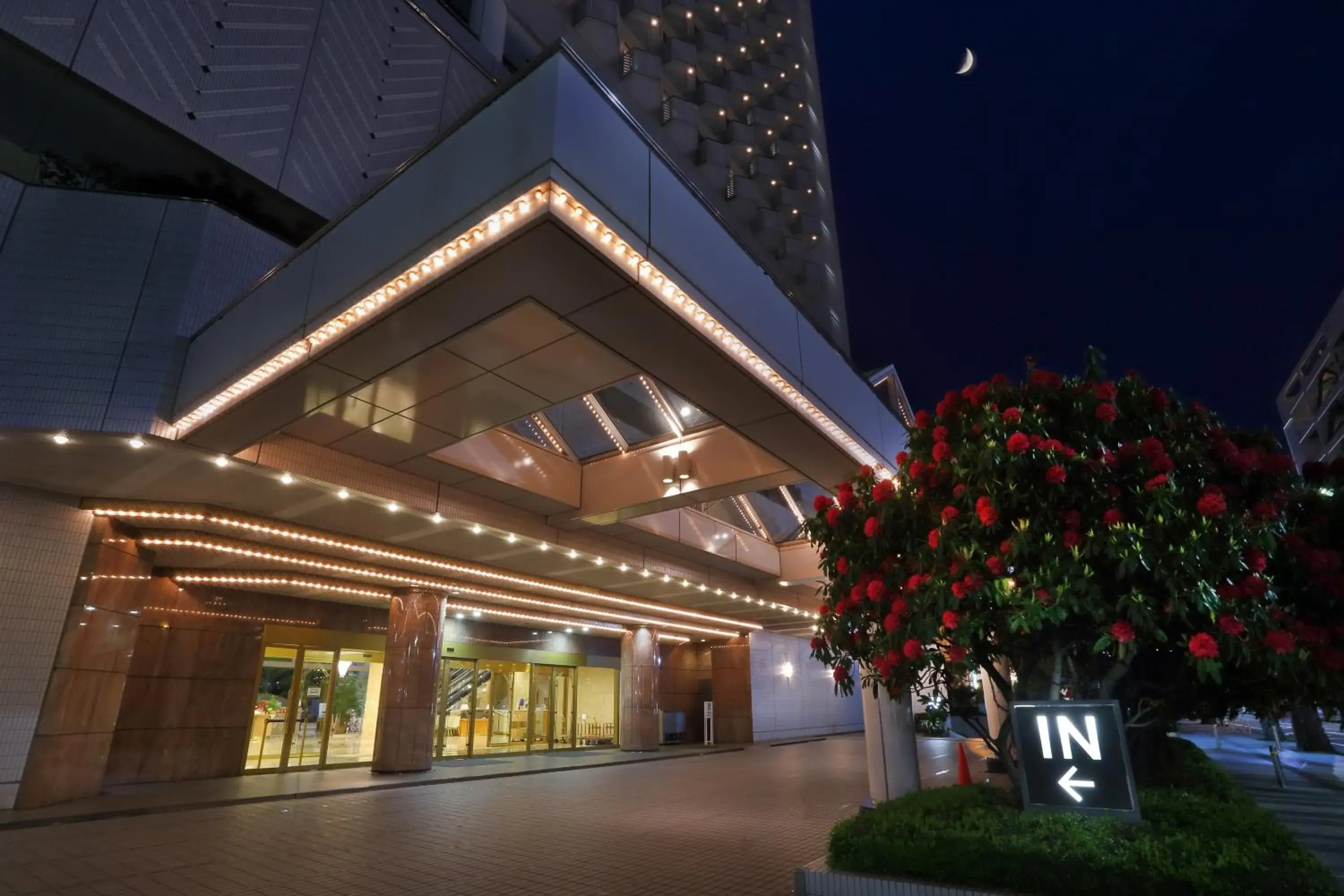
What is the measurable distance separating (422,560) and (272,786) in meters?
4.45

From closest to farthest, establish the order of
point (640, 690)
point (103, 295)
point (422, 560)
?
point (103, 295) → point (422, 560) → point (640, 690)

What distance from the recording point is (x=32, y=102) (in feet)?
34.4

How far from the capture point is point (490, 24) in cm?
2442

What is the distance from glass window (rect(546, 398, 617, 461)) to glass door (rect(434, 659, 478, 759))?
9.90m

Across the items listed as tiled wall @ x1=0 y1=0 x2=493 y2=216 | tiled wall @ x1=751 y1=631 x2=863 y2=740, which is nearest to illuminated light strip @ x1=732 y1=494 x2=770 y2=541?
tiled wall @ x1=0 y1=0 x2=493 y2=216

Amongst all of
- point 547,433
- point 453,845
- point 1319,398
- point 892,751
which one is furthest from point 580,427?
point 1319,398

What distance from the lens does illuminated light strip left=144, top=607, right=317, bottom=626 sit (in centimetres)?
1316

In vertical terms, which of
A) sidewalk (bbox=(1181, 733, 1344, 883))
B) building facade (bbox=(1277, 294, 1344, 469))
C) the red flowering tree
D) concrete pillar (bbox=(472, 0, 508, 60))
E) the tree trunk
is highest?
concrete pillar (bbox=(472, 0, 508, 60))

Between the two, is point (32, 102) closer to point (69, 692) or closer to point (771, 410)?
point (69, 692)

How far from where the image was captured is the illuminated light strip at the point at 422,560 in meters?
9.73

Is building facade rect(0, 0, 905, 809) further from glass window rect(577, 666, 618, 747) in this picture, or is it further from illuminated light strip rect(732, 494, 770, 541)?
glass window rect(577, 666, 618, 747)


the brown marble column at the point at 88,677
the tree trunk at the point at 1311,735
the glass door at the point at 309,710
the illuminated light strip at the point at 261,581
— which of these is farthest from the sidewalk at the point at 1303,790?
the glass door at the point at 309,710

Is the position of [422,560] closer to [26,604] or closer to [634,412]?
[634,412]

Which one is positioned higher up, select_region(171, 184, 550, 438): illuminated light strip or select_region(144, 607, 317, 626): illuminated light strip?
select_region(171, 184, 550, 438): illuminated light strip
